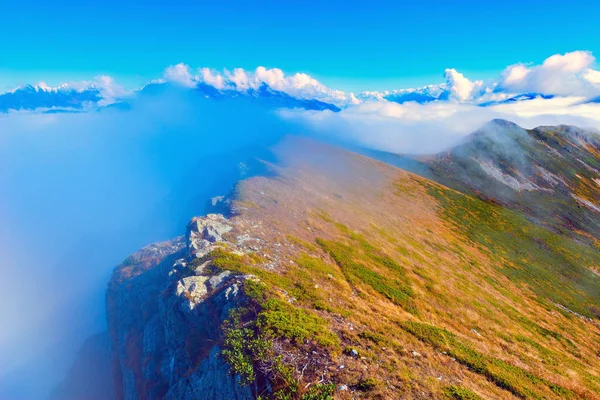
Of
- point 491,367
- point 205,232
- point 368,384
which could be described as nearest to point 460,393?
point 368,384

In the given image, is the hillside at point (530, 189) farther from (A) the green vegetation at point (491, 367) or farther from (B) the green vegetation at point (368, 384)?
(B) the green vegetation at point (368, 384)

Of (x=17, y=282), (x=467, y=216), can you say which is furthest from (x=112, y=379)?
(x=17, y=282)

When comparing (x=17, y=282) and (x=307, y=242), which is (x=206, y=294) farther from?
(x=17, y=282)

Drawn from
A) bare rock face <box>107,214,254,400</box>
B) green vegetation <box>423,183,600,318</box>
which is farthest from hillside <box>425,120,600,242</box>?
bare rock face <box>107,214,254,400</box>

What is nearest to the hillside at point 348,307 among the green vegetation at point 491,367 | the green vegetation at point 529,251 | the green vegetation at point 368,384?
the green vegetation at point 368,384

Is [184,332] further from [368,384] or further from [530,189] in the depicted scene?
[530,189]

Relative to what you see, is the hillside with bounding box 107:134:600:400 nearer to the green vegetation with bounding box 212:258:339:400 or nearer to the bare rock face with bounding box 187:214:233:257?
the green vegetation with bounding box 212:258:339:400
